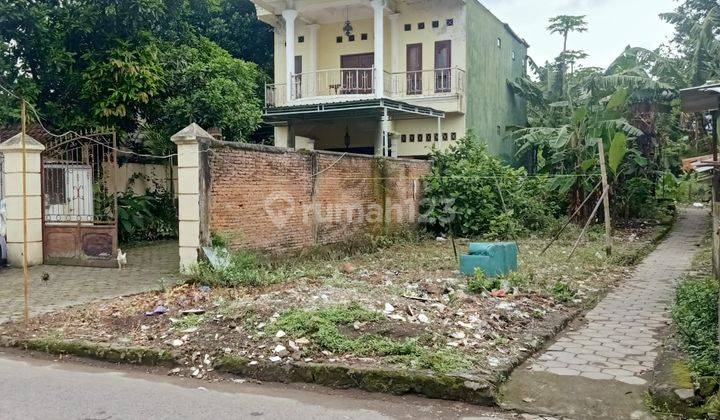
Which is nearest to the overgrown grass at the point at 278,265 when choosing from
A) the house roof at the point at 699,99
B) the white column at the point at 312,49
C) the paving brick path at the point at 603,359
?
the paving brick path at the point at 603,359

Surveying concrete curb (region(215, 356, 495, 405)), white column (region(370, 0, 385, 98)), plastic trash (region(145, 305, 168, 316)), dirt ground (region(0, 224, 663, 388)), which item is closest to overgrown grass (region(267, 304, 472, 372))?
dirt ground (region(0, 224, 663, 388))

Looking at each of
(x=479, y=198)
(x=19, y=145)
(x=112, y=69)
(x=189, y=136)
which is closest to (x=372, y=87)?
(x=479, y=198)

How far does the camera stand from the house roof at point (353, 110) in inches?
657

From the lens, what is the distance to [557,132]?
55.2ft

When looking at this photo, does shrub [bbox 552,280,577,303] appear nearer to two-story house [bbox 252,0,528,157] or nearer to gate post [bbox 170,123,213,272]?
gate post [bbox 170,123,213,272]

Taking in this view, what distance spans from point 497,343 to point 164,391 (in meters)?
3.09

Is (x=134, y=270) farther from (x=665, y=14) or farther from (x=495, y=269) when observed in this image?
(x=665, y=14)

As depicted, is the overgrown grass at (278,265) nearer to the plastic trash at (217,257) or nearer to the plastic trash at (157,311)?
the plastic trash at (217,257)

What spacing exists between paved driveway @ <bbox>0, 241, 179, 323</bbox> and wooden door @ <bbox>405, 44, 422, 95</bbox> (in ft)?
34.3

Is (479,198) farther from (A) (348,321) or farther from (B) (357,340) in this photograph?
(B) (357,340)

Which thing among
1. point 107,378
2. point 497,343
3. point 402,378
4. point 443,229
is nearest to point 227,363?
point 107,378

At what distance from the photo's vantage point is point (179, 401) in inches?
186

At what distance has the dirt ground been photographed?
5457 millimetres

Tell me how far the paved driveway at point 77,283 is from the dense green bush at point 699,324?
715 cm
